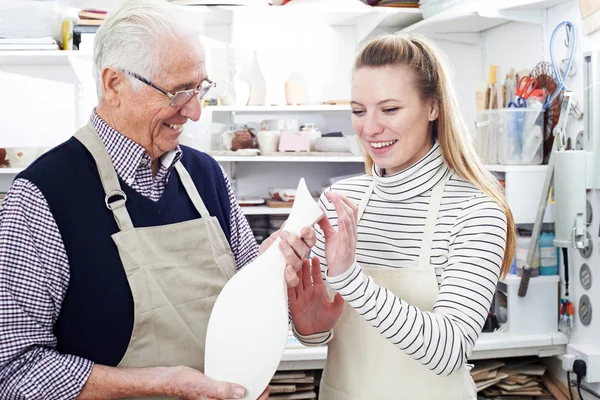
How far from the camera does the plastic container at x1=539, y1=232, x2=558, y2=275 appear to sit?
2605 mm

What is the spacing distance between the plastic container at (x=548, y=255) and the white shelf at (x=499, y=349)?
0.81ft

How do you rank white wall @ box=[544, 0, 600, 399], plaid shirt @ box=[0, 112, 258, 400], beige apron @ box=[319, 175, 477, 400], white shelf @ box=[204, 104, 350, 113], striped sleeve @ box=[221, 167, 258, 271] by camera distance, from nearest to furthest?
plaid shirt @ box=[0, 112, 258, 400] < beige apron @ box=[319, 175, 477, 400] < striped sleeve @ box=[221, 167, 258, 271] < white wall @ box=[544, 0, 600, 399] < white shelf @ box=[204, 104, 350, 113]

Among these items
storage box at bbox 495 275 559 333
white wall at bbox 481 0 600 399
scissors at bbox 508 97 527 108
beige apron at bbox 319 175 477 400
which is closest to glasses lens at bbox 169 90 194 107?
beige apron at bbox 319 175 477 400

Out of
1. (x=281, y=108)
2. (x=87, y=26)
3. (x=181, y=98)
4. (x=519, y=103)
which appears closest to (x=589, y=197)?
(x=519, y=103)

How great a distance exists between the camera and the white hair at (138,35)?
128cm

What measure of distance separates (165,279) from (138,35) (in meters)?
0.48

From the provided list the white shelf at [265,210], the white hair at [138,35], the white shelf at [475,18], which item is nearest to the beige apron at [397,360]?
the white hair at [138,35]

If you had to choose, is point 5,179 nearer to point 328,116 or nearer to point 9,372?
point 328,116

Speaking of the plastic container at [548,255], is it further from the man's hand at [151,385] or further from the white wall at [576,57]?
the man's hand at [151,385]

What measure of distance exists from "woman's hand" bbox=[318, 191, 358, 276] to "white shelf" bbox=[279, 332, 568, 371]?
4.66 ft

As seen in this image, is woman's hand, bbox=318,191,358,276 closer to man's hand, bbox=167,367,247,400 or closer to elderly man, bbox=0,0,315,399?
elderly man, bbox=0,0,315,399

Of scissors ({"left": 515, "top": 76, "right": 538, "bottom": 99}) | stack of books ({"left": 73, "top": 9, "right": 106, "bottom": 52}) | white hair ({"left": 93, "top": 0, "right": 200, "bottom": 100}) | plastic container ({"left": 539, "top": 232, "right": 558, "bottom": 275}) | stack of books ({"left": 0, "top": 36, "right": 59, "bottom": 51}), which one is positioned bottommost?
plastic container ({"left": 539, "top": 232, "right": 558, "bottom": 275})

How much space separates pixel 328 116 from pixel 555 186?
129 centimetres

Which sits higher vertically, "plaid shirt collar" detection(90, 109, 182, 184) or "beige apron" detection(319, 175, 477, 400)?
"plaid shirt collar" detection(90, 109, 182, 184)
